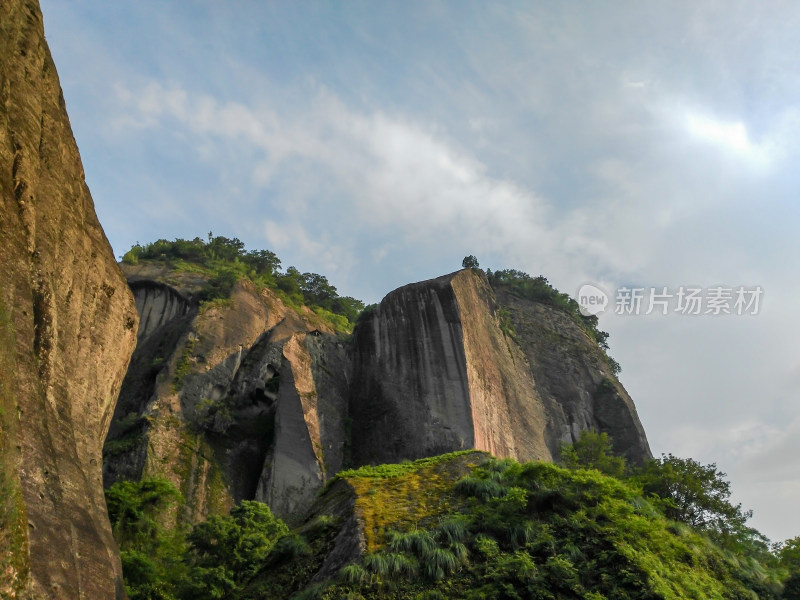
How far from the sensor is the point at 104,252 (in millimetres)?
18703

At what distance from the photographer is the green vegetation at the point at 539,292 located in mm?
51125

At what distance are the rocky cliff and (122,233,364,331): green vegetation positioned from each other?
2136 mm

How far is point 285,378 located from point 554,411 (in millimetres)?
18315

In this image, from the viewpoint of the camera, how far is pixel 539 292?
51625 millimetres

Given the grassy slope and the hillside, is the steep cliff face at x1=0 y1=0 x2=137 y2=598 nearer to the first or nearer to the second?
the hillside

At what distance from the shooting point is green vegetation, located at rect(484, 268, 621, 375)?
51125mm

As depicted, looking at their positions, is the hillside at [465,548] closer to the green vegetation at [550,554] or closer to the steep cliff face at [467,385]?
the green vegetation at [550,554]

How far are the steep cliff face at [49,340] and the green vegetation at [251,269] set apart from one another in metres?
20.1

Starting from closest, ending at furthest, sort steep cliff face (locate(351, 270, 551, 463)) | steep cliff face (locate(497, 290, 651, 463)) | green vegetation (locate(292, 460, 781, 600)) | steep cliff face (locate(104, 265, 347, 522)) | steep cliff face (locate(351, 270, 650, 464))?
green vegetation (locate(292, 460, 781, 600)), steep cliff face (locate(104, 265, 347, 522)), steep cliff face (locate(351, 270, 551, 463)), steep cliff face (locate(351, 270, 650, 464)), steep cliff face (locate(497, 290, 651, 463))

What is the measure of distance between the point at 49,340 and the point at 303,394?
18208 millimetres

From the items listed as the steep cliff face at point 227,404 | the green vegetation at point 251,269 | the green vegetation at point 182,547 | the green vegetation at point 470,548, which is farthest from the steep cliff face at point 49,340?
the green vegetation at point 251,269

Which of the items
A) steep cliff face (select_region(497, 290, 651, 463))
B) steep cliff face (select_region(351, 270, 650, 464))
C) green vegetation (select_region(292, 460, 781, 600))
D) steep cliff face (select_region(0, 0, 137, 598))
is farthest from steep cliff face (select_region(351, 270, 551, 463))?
steep cliff face (select_region(0, 0, 137, 598))

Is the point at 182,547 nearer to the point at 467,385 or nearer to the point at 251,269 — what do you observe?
the point at 467,385

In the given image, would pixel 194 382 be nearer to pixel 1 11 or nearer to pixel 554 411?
pixel 1 11
